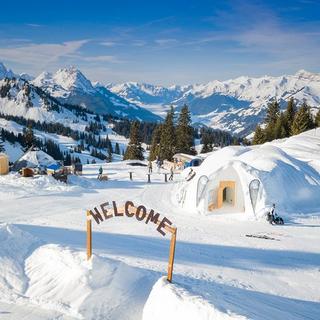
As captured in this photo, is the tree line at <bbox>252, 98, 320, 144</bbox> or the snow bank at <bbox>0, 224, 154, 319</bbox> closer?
the snow bank at <bbox>0, 224, 154, 319</bbox>

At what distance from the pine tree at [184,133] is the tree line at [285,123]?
1260cm

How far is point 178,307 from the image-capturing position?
931cm

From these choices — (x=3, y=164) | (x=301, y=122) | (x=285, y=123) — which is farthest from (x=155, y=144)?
(x=3, y=164)

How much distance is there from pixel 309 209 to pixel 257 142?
46635mm

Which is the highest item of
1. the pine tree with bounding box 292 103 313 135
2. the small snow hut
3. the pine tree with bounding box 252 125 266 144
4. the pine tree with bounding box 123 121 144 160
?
the pine tree with bounding box 292 103 313 135

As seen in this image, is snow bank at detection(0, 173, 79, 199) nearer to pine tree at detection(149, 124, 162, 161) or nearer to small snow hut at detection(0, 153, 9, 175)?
small snow hut at detection(0, 153, 9, 175)

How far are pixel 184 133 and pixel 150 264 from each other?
5446 centimetres

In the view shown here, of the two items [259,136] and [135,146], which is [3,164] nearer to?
[135,146]

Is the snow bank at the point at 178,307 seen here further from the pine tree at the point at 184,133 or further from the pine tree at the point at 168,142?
the pine tree at the point at 184,133

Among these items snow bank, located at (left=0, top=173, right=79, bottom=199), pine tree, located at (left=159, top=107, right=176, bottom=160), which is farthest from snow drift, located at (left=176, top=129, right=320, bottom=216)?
pine tree, located at (left=159, top=107, right=176, bottom=160)

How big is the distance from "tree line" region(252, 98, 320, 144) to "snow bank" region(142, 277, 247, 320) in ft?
203

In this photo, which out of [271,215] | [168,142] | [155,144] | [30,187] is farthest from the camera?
[155,144]

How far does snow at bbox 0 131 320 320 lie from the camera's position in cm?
1027

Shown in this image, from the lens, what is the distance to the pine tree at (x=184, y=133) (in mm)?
67375
